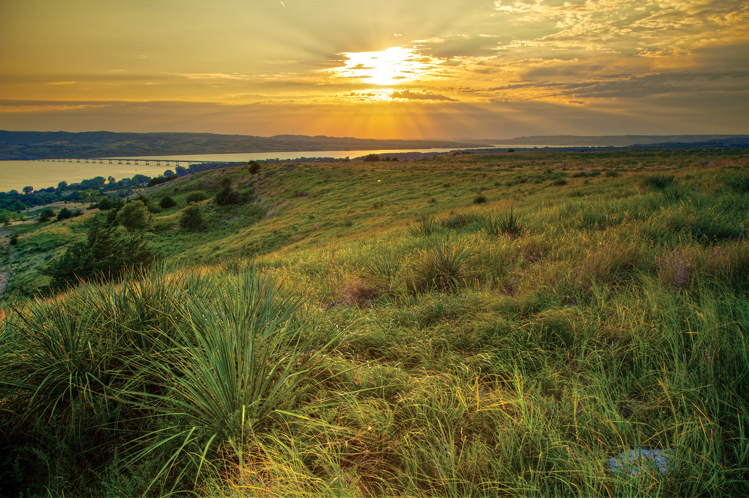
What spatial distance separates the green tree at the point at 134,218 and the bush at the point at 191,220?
5.45 metres

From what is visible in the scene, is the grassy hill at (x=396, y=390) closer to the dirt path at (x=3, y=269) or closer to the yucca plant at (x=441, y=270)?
the yucca plant at (x=441, y=270)

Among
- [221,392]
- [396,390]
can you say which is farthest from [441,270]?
[221,392]

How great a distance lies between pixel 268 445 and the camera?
1853mm

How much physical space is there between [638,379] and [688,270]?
2387 mm

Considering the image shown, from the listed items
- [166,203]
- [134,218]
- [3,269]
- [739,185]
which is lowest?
[3,269]

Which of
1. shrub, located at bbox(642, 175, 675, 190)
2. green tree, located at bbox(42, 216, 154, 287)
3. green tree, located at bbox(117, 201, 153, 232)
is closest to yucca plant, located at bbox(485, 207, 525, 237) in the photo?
shrub, located at bbox(642, 175, 675, 190)

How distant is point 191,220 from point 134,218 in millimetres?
8391

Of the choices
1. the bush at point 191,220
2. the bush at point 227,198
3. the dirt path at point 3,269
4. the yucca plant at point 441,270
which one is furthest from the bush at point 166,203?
the yucca plant at point 441,270

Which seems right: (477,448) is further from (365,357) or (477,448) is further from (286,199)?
(286,199)

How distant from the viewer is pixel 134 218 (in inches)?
2025

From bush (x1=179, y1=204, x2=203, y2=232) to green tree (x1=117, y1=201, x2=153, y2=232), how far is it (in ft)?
17.9

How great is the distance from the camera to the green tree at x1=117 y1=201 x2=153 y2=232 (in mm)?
51469

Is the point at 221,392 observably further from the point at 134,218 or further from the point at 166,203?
the point at 166,203

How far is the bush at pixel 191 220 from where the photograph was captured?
171 feet
